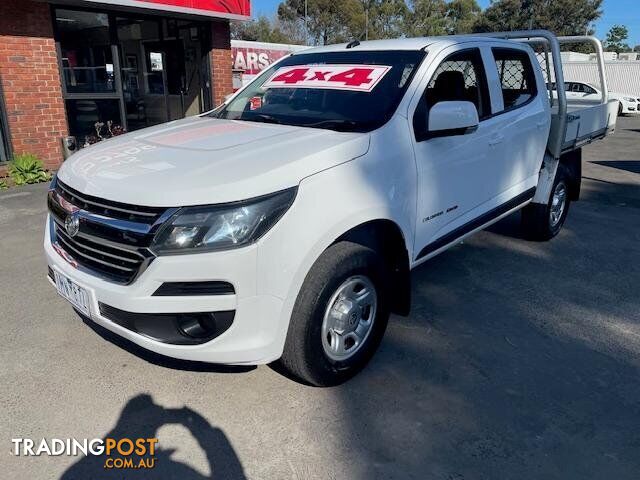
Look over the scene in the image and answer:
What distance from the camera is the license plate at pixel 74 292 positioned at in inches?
100

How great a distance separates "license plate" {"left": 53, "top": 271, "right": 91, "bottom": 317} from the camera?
2.55 meters

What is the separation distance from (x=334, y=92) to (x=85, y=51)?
23.6 feet

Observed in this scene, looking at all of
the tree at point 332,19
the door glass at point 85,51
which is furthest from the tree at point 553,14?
the door glass at point 85,51

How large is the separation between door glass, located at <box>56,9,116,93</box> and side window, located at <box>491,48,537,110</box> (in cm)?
714

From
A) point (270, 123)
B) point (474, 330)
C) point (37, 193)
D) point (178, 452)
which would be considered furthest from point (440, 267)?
point (37, 193)

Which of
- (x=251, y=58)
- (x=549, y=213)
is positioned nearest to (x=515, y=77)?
(x=549, y=213)

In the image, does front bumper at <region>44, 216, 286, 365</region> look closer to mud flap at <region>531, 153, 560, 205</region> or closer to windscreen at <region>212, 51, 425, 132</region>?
windscreen at <region>212, 51, 425, 132</region>

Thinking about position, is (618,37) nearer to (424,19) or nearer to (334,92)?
(424,19)

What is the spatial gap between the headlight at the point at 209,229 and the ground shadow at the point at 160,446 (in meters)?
0.93

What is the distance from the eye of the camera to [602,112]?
586 centimetres

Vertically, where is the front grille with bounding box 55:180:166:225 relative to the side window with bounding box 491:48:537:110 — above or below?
below

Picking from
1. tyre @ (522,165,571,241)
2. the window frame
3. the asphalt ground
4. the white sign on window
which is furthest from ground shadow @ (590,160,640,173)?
the white sign on window

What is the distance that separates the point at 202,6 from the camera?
9391 millimetres

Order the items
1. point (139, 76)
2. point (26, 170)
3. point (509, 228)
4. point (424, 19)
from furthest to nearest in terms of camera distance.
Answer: point (424, 19), point (139, 76), point (26, 170), point (509, 228)
